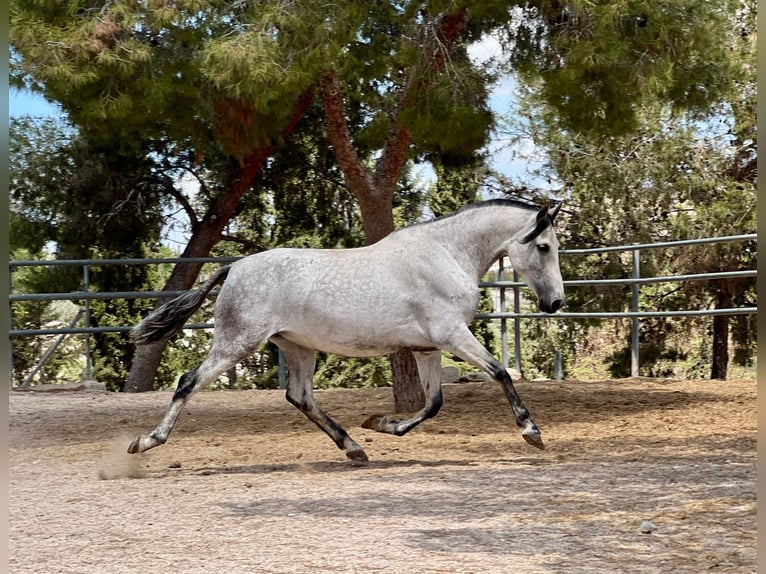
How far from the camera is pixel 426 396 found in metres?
6.46

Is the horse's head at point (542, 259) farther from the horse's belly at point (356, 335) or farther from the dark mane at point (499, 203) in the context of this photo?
the horse's belly at point (356, 335)

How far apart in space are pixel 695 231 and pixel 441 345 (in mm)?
7944

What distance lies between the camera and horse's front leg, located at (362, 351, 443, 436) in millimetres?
6367

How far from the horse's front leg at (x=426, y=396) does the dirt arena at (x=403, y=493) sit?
0.67 ft

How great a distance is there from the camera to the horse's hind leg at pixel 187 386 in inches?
240

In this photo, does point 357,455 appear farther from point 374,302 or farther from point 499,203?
point 499,203

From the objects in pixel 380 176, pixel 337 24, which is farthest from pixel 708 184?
pixel 337 24

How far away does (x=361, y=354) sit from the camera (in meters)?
6.39

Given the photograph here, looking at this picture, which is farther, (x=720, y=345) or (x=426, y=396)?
Result: (x=720, y=345)

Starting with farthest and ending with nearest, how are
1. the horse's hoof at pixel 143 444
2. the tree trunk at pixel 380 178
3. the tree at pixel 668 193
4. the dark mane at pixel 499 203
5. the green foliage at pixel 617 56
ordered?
the tree at pixel 668 193, the tree trunk at pixel 380 178, the green foliage at pixel 617 56, the dark mane at pixel 499 203, the horse's hoof at pixel 143 444

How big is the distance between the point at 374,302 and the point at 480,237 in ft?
2.76

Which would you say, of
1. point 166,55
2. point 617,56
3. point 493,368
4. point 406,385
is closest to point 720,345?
point 406,385

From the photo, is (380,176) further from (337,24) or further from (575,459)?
(575,459)

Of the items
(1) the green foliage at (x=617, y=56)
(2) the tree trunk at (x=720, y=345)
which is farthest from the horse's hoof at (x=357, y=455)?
(2) the tree trunk at (x=720, y=345)
